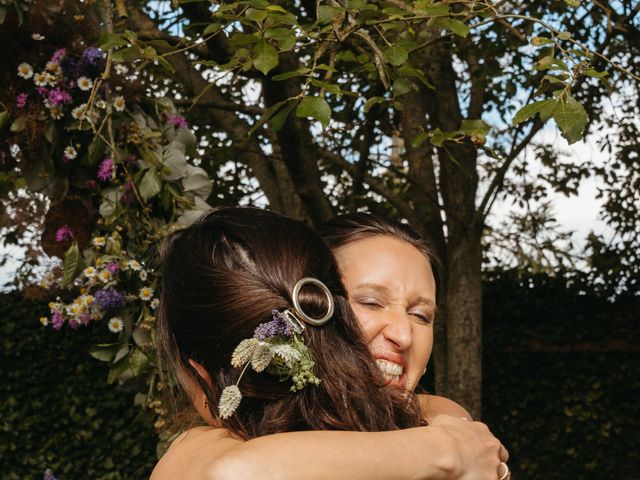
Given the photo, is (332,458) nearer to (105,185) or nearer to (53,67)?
(105,185)

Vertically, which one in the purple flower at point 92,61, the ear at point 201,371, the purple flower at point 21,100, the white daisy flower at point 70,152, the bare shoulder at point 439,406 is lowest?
the bare shoulder at point 439,406

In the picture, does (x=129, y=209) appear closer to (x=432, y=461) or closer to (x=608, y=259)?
(x=432, y=461)

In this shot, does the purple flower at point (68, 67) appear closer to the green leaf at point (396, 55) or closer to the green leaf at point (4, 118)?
the green leaf at point (4, 118)

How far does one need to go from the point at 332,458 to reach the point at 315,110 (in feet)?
3.41

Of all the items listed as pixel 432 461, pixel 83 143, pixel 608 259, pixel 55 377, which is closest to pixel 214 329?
pixel 432 461

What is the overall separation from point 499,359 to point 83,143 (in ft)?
16.7

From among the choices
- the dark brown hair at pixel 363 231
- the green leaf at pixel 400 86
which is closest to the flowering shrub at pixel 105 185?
the dark brown hair at pixel 363 231

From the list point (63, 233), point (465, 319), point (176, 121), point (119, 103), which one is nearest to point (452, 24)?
point (176, 121)

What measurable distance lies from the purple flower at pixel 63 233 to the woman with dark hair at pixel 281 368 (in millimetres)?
889

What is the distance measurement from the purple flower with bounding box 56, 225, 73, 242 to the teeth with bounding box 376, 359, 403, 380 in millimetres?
1169

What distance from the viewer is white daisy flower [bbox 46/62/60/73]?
2.14 meters

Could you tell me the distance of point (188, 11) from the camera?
2.83 m

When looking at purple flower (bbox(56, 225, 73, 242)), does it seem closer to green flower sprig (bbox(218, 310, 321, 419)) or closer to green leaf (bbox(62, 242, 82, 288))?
green leaf (bbox(62, 242, 82, 288))

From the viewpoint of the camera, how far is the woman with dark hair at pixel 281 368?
117 cm
